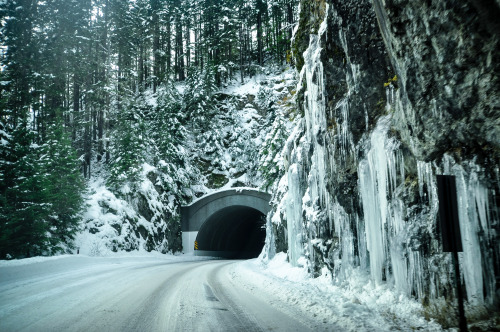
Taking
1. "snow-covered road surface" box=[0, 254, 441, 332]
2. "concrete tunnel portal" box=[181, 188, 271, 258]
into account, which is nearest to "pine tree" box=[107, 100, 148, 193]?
"concrete tunnel portal" box=[181, 188, 271, 258]

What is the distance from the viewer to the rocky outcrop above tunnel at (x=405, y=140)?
4.50 metres

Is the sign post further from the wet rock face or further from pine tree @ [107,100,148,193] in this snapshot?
pine tree @ [107,100,148,193]

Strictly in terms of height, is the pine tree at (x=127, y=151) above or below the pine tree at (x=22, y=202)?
above

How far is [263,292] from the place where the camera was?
7574 millimetres

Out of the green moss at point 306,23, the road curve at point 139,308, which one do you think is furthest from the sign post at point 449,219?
the green moss at point 306,23

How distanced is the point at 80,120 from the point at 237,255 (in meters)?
21.2

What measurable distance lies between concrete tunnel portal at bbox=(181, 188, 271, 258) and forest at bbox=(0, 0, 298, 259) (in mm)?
2444

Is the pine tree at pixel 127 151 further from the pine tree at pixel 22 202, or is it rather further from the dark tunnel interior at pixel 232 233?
the pine tree at pixel 22 202

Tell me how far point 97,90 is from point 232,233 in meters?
19.8

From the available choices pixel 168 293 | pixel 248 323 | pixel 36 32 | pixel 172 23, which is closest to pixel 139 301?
pixel 168 293

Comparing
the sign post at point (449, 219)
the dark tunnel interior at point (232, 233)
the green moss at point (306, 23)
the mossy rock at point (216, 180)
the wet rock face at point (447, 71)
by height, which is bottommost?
the dark tunnel interior at point (232, 233)

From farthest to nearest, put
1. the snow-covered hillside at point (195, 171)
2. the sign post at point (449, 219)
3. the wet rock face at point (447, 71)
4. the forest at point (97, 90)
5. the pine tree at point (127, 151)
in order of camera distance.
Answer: the pine tree at point (127, 151) → the snow-covered hillside at point (195, 171) → the forest at point (97, 90) → the wet rock face at point (447, 71) → the sign post at point (449, 219)

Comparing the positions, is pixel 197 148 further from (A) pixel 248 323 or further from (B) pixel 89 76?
(A) pixel 248 323

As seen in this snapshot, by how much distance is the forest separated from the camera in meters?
14.4
